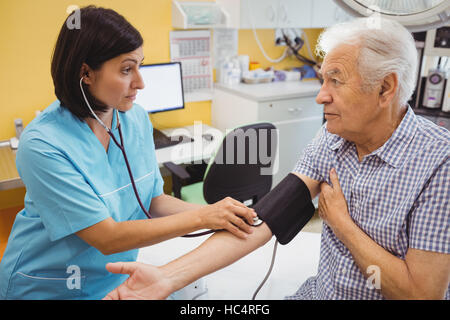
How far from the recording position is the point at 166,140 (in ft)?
8.06

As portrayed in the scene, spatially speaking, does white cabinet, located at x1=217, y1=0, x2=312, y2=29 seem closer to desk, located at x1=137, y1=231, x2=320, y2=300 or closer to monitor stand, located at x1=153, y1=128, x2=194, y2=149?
monitor stand, located at x1=153, y1=128, x2=194, y2=149

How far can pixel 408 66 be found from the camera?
3.08ft

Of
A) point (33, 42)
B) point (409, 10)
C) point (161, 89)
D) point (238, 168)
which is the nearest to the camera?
point (409, 10)

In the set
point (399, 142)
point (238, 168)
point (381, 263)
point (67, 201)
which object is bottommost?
point (238, 168)

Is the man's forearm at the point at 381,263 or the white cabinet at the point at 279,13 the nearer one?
the man's forearm at the point at 381,263

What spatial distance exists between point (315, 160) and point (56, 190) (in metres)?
0.72

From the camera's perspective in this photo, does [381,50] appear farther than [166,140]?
No

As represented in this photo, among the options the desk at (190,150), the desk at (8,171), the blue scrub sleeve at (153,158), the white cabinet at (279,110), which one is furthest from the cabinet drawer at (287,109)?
the desk at (8,171)

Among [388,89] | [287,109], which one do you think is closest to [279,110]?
[287,109]

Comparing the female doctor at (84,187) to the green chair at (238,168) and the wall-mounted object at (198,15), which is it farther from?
the wall-mounted object at (198,15)

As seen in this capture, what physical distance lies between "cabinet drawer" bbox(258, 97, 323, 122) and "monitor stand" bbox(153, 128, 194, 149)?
1.77ft

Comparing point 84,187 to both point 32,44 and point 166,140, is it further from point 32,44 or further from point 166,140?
point 32,44

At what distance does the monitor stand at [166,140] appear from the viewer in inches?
94.0

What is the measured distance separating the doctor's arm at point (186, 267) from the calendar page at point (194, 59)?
72.4 inches
